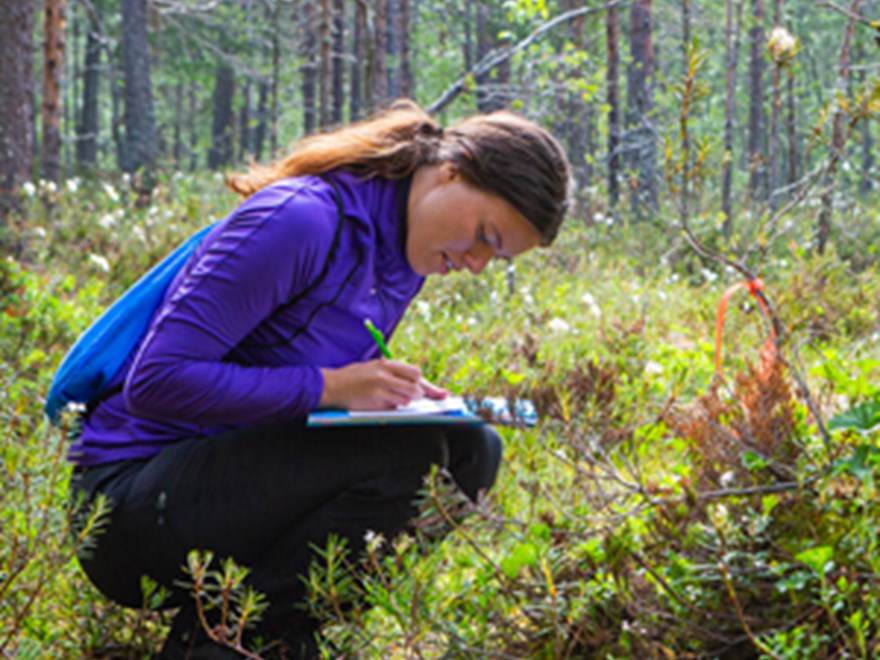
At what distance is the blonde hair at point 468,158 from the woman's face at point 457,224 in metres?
0.03

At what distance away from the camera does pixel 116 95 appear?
3234 cm

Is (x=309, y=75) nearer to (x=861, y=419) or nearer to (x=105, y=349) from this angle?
(x=105, y=349)

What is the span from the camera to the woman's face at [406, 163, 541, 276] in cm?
245

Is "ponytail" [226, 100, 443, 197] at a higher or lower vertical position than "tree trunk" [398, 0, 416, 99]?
higher

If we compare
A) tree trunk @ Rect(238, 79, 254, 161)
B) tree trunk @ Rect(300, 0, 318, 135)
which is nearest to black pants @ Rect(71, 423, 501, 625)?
tree trunk @ Rect(300, 0, 318, 135)

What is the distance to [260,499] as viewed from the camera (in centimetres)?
238

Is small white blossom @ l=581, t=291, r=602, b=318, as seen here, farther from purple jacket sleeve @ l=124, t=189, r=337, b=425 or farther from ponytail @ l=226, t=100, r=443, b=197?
purple jacket sleeve @ l=124, t=189, r=337, b=425

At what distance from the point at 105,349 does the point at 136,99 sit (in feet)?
53.8

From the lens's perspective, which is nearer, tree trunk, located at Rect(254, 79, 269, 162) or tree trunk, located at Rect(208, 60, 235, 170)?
tree trunk, located at Rect(208, 60, 235, 170)

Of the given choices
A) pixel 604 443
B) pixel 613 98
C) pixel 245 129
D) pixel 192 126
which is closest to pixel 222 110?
pixel 245 129

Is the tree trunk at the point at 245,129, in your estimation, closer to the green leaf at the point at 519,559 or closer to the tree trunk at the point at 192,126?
the tree trunk at the point at 192,126

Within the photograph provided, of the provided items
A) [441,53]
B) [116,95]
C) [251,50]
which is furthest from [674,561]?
[116,95]

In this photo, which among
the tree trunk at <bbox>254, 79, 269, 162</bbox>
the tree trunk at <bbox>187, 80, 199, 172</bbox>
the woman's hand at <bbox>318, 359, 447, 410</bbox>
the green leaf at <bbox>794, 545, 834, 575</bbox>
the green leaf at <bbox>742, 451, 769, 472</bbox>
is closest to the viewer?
the green leaf at <bbox>794, 545, 834, 575</bbox>

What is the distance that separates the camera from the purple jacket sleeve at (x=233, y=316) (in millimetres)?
2188
